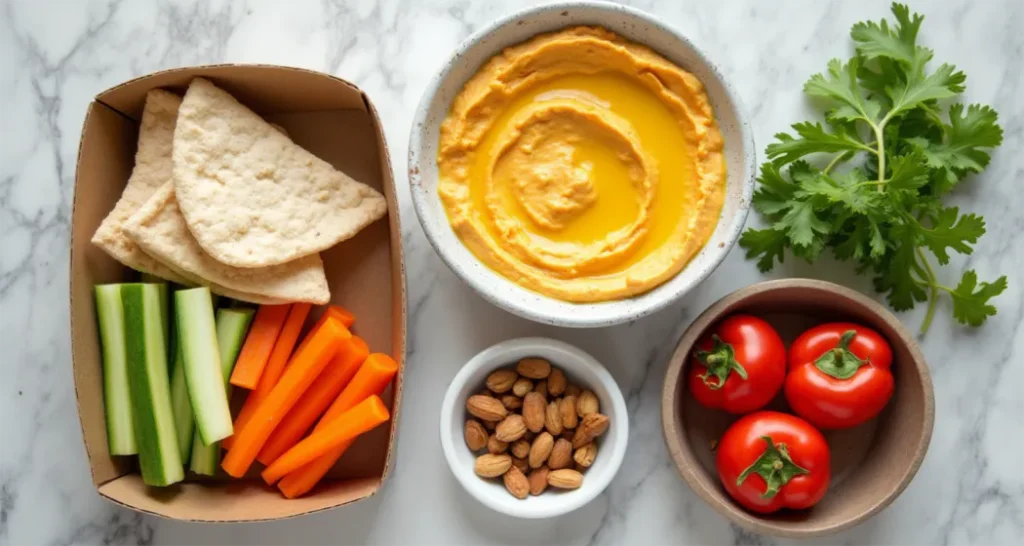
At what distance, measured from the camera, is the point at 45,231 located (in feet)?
7.11

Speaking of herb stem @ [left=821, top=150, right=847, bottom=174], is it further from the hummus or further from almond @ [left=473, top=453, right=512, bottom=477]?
almond @ [left=473, top=453, right=512, bottom=477]

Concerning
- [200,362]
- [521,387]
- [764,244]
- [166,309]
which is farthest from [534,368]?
[166,309]

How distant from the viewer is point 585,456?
203 centimetres

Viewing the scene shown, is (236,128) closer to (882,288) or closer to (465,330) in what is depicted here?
(465,330)

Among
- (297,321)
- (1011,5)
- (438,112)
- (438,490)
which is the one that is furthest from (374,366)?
(1011,5)

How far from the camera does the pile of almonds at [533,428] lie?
79.7 inches

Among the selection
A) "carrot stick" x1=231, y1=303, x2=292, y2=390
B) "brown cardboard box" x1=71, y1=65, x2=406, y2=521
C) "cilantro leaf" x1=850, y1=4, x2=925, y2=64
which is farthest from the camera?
"cilantro leaf" x1=850, y1=4, x2=925, y2=64

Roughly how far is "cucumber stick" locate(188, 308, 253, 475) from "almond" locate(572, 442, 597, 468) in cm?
85

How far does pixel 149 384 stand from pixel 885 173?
1825 mm

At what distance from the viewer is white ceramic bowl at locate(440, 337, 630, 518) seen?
1.97 m

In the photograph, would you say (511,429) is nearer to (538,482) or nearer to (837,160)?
(538,482)

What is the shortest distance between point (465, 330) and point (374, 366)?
0.31 m

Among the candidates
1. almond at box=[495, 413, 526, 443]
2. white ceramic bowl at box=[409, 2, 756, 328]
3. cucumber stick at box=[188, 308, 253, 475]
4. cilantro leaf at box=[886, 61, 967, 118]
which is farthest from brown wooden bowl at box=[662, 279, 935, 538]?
cucumber stick at box=[188, 308, 253, 475]

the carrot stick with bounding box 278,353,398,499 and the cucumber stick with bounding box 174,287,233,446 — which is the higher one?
the cucumber stick with bounding box 174,287,233,446
